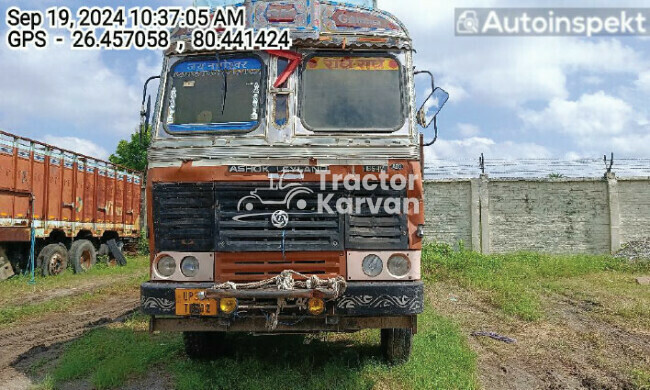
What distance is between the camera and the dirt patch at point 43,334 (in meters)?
5.06

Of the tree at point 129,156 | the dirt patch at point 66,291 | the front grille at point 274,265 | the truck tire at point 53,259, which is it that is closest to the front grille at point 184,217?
the front grille at point 274,265

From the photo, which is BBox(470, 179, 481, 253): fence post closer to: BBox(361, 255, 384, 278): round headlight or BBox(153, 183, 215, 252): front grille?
BBox(361, 255, 384, 278): round headlight

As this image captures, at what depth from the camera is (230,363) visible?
495 centimetres

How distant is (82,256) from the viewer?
13.4 meters

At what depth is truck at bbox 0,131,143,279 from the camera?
10836 mm

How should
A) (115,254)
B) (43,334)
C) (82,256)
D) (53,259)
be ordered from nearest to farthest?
(43,334), (53,259), (82,256), (115,254)

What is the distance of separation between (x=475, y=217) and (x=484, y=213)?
0.27 meters

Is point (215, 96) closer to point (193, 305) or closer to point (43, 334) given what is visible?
point (193, 305)

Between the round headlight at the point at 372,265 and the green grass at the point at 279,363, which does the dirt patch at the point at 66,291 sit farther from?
the round headlight at the point at 372,265

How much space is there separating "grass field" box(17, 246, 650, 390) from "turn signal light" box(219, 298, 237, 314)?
29.2 inches

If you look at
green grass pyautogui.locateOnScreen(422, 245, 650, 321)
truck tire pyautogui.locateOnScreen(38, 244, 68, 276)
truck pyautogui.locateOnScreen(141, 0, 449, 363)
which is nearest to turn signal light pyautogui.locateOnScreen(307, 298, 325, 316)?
truck pyautogui.locateOnScreen(141, 0, 449, 363)

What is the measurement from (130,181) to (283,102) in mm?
13701

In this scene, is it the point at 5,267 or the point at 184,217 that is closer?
the point at 184,217

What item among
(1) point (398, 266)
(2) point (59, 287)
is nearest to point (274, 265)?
(1) point (398, 266)
